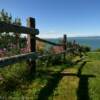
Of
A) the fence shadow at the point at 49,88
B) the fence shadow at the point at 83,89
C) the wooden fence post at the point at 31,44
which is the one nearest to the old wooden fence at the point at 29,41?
the wooden fence post at the point at 31,44

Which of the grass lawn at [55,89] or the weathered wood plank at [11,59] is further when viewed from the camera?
the grass lawn at [55,89]

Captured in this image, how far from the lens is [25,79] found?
7.33 meters

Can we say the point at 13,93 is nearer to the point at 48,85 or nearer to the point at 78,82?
the point at 48,85

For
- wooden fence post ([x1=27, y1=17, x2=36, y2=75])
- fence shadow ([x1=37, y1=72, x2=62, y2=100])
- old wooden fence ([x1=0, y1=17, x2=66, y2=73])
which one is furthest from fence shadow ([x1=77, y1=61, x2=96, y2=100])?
wooden fence post ([x1=27, y1=17, x2=36, y2=75])

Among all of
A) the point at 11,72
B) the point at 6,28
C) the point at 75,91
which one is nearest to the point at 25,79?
the point at 11,72

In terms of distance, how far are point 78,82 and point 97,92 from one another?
107 centimetres

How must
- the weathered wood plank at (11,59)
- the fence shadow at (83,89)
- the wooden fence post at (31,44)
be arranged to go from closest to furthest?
the weathered wood plank at (11,59) < the fence shadow at (83,89) < the wooden fence post at (31,44)

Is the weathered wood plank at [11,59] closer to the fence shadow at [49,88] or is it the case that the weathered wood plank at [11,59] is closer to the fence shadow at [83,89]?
the fence shadow at [49,88]

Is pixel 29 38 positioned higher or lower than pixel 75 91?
higher

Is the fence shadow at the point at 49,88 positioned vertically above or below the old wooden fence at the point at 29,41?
below

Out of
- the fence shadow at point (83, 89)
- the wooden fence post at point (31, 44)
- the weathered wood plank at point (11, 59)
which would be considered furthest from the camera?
the wooden fence post at point (31, 44)

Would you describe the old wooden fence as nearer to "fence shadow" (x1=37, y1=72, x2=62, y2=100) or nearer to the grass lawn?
the grass lawn

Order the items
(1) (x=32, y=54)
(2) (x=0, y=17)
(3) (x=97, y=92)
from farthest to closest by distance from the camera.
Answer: (2) (x=0, y=17)
(1) (x=32, y=54)
(3) (x=97, y=92)

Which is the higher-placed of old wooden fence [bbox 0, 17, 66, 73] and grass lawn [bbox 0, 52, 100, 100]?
old wooden fence [bbox 0, 17, 66, 73]
